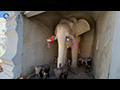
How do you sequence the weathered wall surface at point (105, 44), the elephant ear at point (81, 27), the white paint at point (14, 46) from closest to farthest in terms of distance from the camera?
the weathered wall surface at point (105, 44)
the white paint at point (14, 46)
the elephant ear at point (81, 27)

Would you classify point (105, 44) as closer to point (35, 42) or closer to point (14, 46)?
point (35, 42)

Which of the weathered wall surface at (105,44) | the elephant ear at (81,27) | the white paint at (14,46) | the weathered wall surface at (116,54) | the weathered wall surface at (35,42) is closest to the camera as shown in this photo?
the weathered wall surface at (116,54)

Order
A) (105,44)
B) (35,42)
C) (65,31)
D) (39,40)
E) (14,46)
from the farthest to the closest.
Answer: (39,40) < (35,42) < (65,31) < (14,46) < (105,44)

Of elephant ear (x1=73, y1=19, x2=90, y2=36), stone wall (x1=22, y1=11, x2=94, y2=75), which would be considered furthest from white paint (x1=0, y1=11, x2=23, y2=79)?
elephant ear (x1=73, y1=19, x2=90, y2=36)

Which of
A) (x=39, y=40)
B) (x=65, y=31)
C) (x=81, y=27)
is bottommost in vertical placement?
(x=39, y=40)

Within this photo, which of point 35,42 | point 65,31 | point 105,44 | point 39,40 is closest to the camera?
point 105,44

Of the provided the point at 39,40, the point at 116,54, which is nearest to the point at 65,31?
the point at 39,40

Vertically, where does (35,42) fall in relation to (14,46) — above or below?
above

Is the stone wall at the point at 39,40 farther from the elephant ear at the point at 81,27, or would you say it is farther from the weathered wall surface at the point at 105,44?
the weathered wall surface at the point at 105,44

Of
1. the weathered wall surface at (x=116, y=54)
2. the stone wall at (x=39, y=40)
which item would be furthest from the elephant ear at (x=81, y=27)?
the weathered wall surface at (x=116, y=54)

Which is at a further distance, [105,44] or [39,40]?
[39,40]
